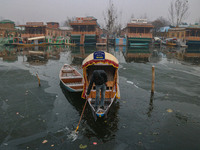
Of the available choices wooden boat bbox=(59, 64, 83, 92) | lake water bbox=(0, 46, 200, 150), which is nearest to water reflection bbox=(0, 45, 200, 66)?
wooden boat bbox=(59, 64, 83, 92)

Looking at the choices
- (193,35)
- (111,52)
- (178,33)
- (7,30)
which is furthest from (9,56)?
(178,33)

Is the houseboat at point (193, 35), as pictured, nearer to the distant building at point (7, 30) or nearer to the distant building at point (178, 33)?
the distant building at point (178, 33)

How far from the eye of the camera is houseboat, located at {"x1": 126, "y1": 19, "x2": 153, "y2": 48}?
1767 inches

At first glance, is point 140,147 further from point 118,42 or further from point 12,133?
point 118,42

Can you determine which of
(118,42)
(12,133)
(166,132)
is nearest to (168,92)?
(166,132)

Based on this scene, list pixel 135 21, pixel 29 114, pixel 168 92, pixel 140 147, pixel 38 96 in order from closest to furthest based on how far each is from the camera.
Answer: pixel 140 147 → pixel 29 114 → pixel 38 96 → pixel 168 92 → pixel 135 21

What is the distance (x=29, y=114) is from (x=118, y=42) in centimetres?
4609

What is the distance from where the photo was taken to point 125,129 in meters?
6.53

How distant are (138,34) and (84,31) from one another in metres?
16.9

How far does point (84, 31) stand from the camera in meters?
49.2

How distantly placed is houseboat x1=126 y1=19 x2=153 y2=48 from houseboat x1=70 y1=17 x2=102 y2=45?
10.8 m

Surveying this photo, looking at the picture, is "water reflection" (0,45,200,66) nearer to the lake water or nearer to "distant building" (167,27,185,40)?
the lake water

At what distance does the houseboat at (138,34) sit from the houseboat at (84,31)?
1078 centimetres

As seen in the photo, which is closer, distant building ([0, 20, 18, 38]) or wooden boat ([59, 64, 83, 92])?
wooden boat ([59, 64, 83, 92])
